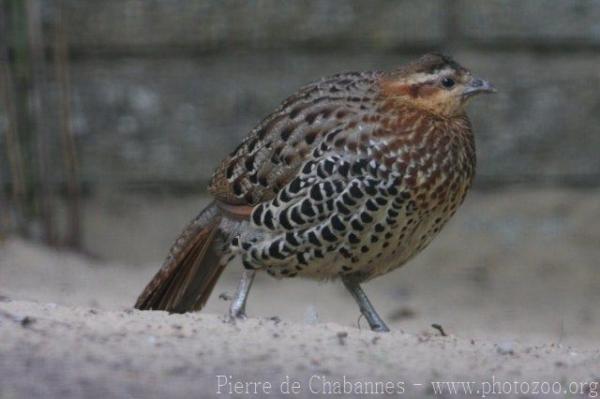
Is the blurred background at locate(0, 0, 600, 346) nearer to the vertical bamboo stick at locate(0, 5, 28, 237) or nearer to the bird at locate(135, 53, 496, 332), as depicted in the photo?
the vertical bamboo stick at locate(0, 5, 28, 237)

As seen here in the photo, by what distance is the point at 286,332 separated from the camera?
4.65 m

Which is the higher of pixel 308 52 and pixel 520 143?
pixel 308 52

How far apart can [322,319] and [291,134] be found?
1.84 meters

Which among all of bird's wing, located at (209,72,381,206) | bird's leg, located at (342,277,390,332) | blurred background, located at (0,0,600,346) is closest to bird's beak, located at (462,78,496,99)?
bird's wing, located at (209,72,381,206)

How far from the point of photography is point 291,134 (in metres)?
5.52

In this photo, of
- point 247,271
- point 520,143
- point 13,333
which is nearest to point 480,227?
point 520,143

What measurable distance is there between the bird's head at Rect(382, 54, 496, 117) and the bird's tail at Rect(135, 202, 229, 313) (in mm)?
898

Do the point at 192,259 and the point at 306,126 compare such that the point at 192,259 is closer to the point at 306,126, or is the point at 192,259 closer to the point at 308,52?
the point at 306,126

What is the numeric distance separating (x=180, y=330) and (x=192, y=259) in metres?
1.34

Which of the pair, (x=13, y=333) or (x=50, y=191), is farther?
(x=50, y=191)

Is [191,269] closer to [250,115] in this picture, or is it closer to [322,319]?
[322,319]

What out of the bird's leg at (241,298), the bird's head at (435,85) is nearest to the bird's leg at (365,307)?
the bird's leg at (241,298)

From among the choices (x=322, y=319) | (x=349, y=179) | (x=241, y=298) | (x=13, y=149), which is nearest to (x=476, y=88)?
(x=349, y=179)

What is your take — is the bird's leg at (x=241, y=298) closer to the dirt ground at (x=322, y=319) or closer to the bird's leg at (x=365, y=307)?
the dirt ground at (x=322, y=319)
